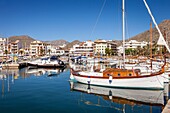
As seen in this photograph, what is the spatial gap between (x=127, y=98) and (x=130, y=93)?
2.61 metres

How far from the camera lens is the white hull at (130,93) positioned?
2230 cm

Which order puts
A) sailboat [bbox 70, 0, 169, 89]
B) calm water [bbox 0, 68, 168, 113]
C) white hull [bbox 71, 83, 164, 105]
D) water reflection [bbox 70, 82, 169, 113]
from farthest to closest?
sailboat [bbox 70, 0, 169, 89] < white hull [bbox 71, 83, 164, 105] < water reflection [bbox 70, 82, 169, 113] < calm water [bbox 0, 68, 168, 113]

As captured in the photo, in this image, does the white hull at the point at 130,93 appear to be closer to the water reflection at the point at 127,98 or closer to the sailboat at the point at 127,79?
the water reflection at the point at 127,98

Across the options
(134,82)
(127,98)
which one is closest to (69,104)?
(127,98)

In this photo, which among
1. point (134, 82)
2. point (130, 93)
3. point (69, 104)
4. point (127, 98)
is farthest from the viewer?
point (134, 82)

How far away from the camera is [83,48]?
146 m

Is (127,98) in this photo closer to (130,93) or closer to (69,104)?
(130,93)

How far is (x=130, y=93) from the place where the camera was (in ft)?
84.7

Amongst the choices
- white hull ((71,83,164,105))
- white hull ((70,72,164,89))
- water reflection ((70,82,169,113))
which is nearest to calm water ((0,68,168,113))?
water reflection ((70,82,169,113))

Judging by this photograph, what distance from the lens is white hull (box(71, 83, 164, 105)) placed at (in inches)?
878

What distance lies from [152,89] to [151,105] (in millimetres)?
7347

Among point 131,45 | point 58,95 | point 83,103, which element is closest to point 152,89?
point 83,103

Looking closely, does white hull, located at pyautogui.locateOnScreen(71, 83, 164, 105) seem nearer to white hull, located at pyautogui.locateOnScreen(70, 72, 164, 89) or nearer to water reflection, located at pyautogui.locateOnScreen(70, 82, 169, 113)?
water reflection, located at pyautogui.locateOnScreen(70, 82, 169, 113)

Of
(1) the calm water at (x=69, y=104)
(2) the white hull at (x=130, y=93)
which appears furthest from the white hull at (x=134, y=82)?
(1) the calm water at (x=69, y=104)
